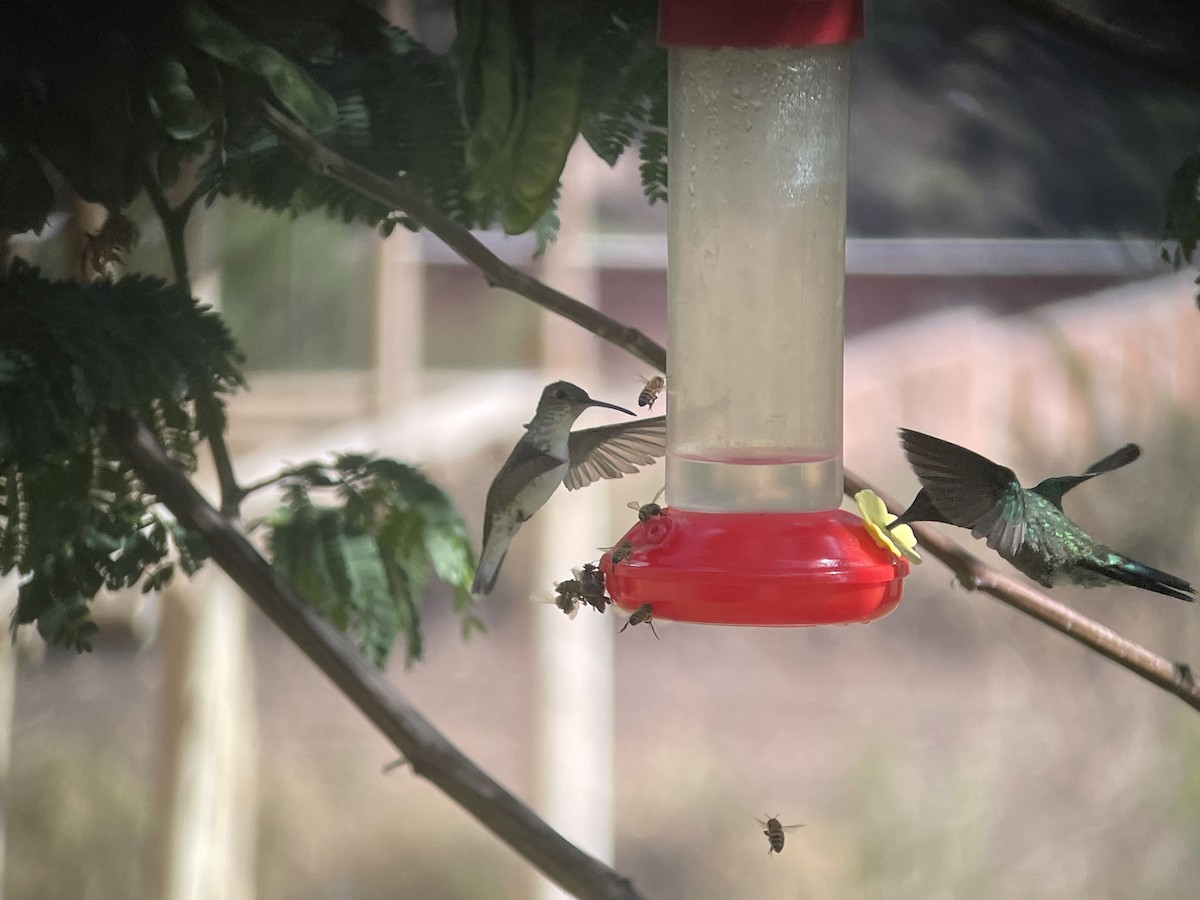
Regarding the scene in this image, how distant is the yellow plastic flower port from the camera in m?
0.94

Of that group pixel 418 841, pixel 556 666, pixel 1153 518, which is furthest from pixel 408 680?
pixel 1153 518

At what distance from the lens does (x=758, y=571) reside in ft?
2.89

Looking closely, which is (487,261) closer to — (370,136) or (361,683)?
(370,136)

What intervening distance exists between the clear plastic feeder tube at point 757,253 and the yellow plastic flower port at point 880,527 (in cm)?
14

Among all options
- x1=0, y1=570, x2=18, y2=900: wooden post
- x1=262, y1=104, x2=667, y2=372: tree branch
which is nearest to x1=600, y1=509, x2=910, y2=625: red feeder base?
x1=262, y1=104, x2=667, y2=372: tree branch

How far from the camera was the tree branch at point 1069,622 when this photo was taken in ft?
3.60

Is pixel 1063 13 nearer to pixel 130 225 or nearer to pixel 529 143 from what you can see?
pixel 529 143

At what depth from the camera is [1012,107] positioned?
256 cm

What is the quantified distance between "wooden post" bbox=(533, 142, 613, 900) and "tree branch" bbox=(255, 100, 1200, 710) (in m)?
0.83

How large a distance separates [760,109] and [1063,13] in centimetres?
27

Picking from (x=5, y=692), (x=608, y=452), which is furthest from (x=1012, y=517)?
(x=5, y=692)

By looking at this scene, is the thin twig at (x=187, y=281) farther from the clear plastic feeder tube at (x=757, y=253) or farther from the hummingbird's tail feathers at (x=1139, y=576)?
the hummingbird's tail feathers at (x=1139, y=576)

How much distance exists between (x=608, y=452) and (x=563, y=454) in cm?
4

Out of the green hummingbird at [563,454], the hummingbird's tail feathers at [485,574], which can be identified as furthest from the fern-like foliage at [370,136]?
the hummingbird's tail feathers at [485,574]
